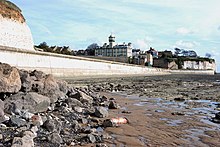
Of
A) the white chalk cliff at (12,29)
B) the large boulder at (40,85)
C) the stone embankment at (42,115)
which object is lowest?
the stone embankment at (42,115)

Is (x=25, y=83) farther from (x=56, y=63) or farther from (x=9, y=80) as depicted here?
(x=56, y=63)

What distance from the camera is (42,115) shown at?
9.03 metres

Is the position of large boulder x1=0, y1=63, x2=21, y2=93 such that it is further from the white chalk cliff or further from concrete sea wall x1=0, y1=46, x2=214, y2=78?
the white chalk cliff

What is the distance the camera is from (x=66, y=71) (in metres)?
51.2

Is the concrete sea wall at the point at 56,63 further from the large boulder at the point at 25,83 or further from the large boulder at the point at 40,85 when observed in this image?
the large boulder at the point at 25,83

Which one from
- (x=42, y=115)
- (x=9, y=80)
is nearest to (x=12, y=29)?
(x=9, y=80)

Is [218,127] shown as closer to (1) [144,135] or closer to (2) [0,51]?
(1) [144,135]

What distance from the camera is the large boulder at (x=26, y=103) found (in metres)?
8.70

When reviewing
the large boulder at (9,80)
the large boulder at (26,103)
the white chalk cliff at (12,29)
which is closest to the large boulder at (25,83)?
the large boulder at (9,80)

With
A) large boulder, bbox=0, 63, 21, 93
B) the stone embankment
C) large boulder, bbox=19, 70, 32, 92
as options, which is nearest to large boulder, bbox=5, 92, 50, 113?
the stone embankment

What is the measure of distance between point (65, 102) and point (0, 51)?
25860mm

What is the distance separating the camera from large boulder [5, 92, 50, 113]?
8.70m

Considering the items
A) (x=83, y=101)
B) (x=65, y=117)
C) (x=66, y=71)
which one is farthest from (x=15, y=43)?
(x=65, y=117)

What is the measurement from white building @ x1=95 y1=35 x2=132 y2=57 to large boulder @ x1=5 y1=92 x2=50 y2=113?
163418 mm
